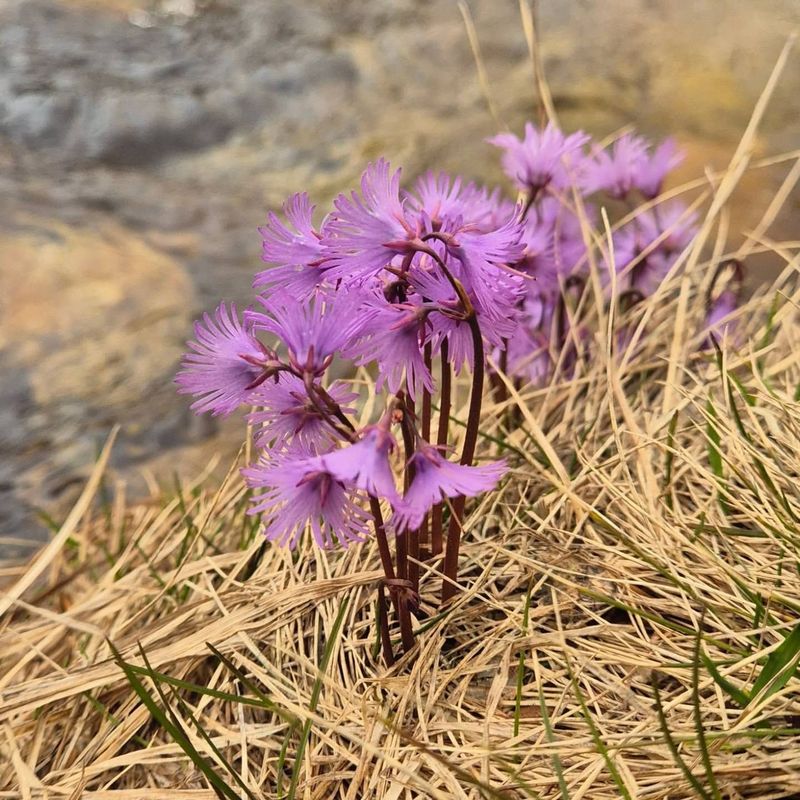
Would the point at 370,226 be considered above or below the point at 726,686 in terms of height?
above

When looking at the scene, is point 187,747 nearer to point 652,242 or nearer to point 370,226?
point 370,226

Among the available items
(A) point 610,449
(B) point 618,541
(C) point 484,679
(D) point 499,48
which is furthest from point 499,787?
(D) point 499,48

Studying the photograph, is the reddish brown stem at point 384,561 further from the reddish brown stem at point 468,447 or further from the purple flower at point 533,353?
the purple flower at point 533,353

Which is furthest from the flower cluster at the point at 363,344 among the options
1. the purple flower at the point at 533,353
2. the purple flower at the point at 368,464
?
the purple flower at the point at 533,353

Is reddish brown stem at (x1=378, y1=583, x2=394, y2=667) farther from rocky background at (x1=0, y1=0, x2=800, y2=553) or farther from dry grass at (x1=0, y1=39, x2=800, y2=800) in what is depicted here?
rocky background at (x1=0, y1=0, x2=800, y2=553)

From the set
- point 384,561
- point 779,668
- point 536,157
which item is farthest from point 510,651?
point 536,157
